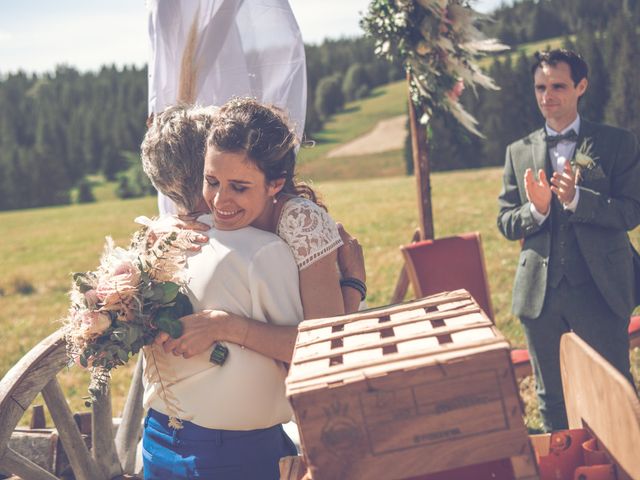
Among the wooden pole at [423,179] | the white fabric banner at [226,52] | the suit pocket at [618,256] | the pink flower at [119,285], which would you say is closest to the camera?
the pink flower at [119,285]

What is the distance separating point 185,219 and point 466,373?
1206 mm

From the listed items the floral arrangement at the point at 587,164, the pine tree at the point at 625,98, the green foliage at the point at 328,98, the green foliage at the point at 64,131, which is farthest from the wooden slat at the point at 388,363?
the green foliage at the point at 328,98

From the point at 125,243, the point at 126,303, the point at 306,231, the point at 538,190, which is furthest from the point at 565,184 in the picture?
the point at 125,243

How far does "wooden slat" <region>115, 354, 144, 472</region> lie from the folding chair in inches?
72.5

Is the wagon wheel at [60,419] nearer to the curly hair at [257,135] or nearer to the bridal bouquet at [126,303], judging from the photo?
the bridal bouquet at [126,303]

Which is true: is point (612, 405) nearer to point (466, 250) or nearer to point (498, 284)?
point (466, 250)

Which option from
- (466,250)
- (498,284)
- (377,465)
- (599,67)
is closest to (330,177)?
(599,67)

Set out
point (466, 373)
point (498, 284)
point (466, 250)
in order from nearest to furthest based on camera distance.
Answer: point (466, 373) → point (466, 250) → point (498, 284)

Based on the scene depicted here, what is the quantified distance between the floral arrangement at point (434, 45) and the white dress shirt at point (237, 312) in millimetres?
2562

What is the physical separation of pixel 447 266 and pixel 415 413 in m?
3.27

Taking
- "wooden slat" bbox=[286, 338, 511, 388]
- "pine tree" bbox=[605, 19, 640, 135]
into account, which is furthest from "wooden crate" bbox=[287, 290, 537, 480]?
"pine tree" bbox=[605, 19, 640, 135]

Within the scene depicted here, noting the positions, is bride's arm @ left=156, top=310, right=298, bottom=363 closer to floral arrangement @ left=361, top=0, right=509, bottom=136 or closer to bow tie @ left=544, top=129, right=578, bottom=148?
bow tie @ left=544, top=129, right=578, bottom=148

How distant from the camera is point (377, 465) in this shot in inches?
58.6

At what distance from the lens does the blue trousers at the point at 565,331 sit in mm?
3797
